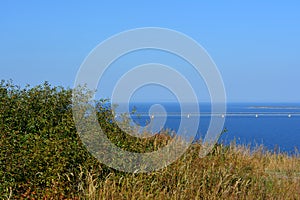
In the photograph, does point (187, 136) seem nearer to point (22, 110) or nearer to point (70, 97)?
point (70, 97)

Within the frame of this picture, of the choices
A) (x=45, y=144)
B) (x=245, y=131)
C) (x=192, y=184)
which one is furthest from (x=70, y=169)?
Result: (x=245, y=131)

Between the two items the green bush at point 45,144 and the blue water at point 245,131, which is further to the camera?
the blue water at point 245,131

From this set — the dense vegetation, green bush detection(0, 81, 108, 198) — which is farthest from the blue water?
green bush detection(0, 81, 108, 198)

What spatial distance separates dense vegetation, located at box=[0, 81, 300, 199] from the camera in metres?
7.57

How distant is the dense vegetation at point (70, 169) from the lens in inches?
298

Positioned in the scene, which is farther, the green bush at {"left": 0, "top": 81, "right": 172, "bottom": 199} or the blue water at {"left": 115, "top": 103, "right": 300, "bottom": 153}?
the blue water at {"left": 115, "top": 103, "right": 300, "bottom": 153}

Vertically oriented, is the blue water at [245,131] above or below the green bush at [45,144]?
above

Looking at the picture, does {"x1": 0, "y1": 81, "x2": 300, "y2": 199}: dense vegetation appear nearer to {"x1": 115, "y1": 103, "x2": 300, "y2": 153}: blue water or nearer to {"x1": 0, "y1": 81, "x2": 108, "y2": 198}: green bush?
{"x1": 0, "y1": 81, "x2": 108, "y2": 198}: green bush

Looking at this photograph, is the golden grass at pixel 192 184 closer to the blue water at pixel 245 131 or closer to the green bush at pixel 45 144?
the green bush at pixel 45 144

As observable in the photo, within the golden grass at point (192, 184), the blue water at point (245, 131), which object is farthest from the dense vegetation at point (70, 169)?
the blue water at point (245, 131)

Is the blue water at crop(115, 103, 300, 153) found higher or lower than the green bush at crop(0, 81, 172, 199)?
higher

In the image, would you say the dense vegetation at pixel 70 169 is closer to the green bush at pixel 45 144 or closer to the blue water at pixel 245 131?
the green bush at pixel 45 144

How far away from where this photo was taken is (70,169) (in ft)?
26.2

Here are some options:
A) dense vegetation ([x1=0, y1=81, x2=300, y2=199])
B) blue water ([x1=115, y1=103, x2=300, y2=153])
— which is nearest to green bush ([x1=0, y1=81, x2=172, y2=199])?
dense vegetation ([x1=0, y1=81, x2=300, y2=199])
